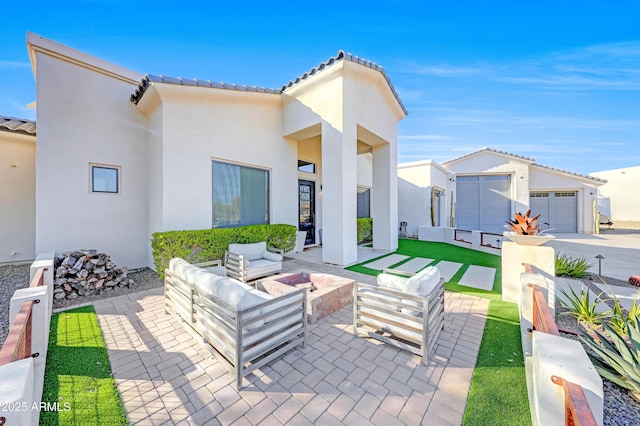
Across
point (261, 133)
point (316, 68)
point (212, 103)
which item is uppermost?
point (316, 68)

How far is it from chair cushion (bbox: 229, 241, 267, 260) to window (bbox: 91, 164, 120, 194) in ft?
13.3

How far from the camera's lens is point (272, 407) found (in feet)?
7.48

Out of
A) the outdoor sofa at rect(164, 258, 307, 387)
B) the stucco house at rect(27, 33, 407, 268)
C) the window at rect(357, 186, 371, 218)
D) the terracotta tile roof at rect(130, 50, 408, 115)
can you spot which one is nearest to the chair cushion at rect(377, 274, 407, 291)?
the outdoor sofa at rect(164, 258, 307, 387)

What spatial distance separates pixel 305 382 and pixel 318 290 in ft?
5.85

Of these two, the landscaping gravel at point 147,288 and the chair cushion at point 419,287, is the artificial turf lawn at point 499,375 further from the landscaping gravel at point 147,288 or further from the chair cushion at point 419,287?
the chair cushion at point 419,287

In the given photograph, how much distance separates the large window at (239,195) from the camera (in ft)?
23.9

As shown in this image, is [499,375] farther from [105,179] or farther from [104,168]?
[104,168]

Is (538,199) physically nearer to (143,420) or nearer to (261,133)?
(261,133)

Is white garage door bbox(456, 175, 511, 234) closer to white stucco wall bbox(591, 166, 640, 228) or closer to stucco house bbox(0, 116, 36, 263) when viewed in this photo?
white stucco wall bbox(591, 166, 640, 228)

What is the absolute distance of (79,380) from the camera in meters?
2.62

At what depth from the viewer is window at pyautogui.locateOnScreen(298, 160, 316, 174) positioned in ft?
34.3

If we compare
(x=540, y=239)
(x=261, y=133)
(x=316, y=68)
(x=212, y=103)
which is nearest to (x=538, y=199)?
(x=540, y=239)

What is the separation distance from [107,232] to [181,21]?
247 inches

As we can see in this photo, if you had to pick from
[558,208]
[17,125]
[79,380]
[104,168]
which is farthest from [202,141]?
[558,208]
